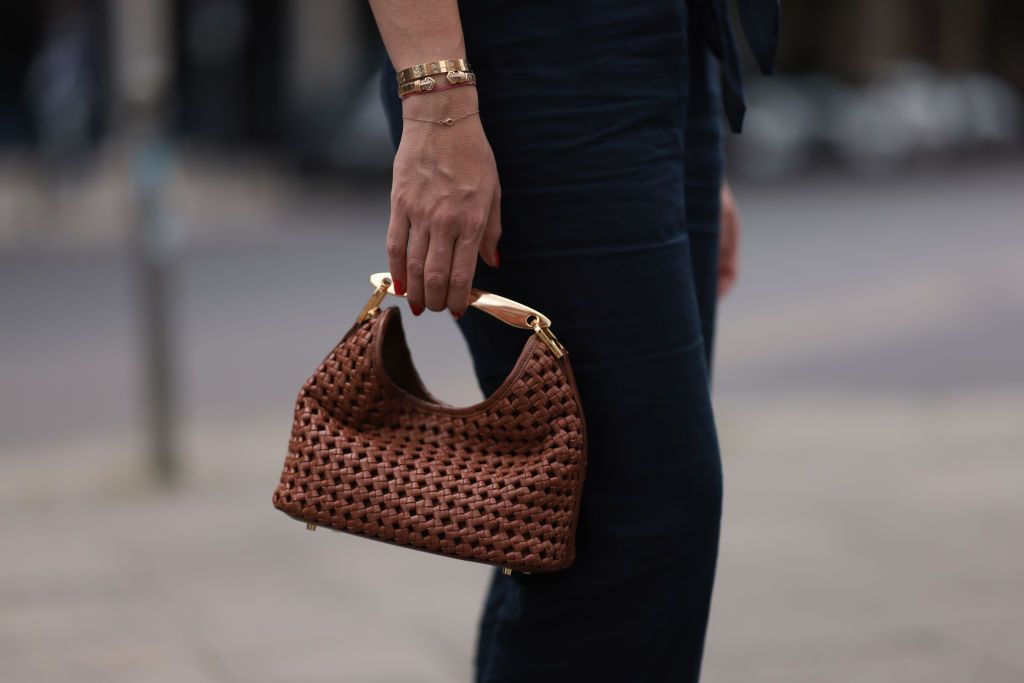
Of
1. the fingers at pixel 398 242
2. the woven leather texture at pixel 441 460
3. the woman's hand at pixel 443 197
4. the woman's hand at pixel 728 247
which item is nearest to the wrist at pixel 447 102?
the woman's hand at pixel 443 197

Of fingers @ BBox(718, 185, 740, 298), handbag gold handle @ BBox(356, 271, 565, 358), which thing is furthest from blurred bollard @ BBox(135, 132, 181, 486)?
handbag gold handle @ BBox(356, 271, 565, 358)

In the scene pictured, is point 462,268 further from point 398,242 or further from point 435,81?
point 435,81

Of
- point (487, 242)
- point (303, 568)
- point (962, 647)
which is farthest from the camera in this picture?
point (303, 568)

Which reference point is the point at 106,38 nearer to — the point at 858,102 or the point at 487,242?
the point at 858,102

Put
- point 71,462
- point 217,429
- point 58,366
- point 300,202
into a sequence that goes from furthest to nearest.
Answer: point 300,202, point 58,366, point 217,429, point 71,462

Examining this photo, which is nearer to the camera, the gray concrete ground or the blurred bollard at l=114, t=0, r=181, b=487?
the gray concrete ground

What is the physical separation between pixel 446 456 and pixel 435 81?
16.2 inches

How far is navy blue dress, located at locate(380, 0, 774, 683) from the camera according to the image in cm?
163

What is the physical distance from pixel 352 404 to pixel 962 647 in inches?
69.2

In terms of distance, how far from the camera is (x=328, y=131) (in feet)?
50.4

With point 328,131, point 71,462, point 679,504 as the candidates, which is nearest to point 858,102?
point 328,131

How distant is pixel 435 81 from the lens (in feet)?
5.23

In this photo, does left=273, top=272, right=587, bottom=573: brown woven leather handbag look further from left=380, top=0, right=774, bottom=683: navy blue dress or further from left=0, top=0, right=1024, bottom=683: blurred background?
left=0, top=0, right=1024, bottom=683: blurred background

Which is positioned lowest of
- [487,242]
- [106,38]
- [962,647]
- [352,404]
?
[962,647]
